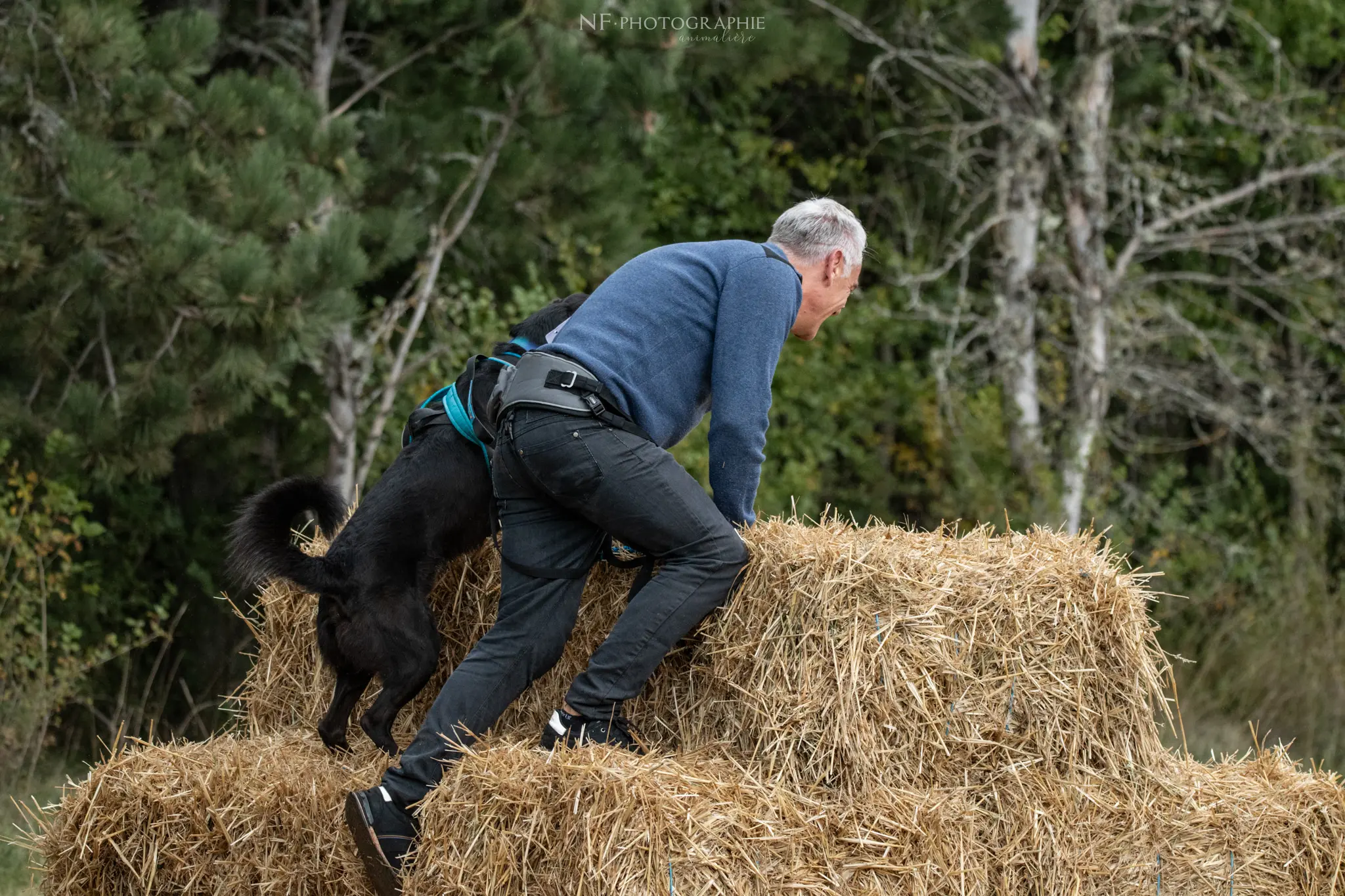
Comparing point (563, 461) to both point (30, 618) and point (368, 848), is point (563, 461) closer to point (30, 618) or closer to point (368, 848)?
point (368, 848)

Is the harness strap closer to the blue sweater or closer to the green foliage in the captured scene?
the blue sweater

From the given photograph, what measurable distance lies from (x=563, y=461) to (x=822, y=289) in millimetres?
856

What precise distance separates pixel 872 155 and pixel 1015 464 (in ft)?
11.9

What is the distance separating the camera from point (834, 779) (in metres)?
3.19

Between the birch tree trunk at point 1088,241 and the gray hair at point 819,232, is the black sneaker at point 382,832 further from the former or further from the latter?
the birch tree trunk at point 1088,241

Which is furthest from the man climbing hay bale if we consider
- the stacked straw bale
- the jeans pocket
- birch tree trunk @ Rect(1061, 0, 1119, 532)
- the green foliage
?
birch tree trunk @ Rect(1061, 0, 1119, 532)

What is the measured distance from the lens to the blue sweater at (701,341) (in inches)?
129

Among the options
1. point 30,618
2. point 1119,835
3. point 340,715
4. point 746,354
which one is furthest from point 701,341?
point 30,618

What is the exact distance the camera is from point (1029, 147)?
8.88m

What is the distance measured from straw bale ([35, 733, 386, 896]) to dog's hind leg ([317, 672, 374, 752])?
0.08 meters

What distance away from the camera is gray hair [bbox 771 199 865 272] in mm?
3459

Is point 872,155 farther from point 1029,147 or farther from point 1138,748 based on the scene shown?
point 1138,748

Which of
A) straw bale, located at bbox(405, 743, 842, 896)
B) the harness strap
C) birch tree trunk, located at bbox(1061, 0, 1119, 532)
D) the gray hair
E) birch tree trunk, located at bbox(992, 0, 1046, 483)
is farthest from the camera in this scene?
birch tree trunk, located at bbox(992, 0, 1046, 483)

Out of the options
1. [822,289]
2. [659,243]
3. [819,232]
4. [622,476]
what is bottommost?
[659,243]
